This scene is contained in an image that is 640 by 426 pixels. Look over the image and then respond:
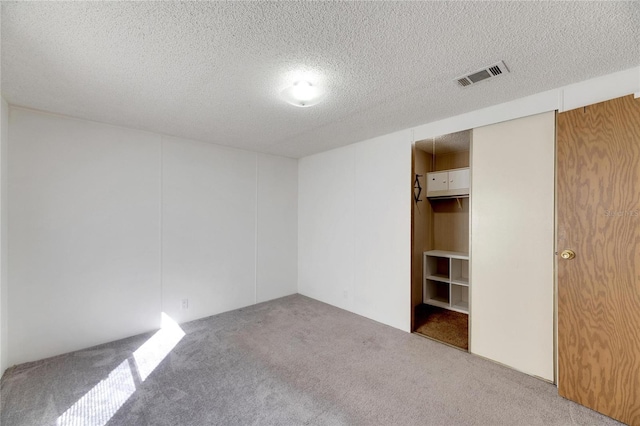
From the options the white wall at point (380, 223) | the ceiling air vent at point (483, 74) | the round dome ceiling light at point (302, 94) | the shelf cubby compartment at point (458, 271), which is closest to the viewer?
the ceiling air vent at point (483, 74)

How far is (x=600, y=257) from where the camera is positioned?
1.83 meters

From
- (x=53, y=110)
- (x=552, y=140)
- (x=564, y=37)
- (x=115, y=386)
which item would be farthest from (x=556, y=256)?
(x=53, y=110)

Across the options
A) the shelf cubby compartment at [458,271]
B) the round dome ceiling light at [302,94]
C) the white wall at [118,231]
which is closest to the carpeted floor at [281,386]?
the white wall at [118,231]

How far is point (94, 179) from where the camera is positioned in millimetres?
2826

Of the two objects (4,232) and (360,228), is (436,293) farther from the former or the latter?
(4,232)

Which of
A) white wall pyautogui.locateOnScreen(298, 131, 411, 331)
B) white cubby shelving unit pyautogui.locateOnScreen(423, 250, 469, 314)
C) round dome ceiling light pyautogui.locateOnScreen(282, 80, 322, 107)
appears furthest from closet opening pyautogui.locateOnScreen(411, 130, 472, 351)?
round dome ceiling light pyautogui.locateOnScreen(282, 80, 322, 107)

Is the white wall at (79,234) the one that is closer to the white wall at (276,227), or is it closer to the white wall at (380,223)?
the white wall at (276,227)

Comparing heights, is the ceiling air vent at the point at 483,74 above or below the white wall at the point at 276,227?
above

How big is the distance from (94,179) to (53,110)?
70cm

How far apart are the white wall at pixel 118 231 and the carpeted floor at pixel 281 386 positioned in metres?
0.36

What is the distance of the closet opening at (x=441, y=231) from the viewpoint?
363cm

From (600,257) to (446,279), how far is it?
2.08m

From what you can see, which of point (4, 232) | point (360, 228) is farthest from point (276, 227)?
point (4, 232)

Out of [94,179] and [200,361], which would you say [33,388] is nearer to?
[200,361]
